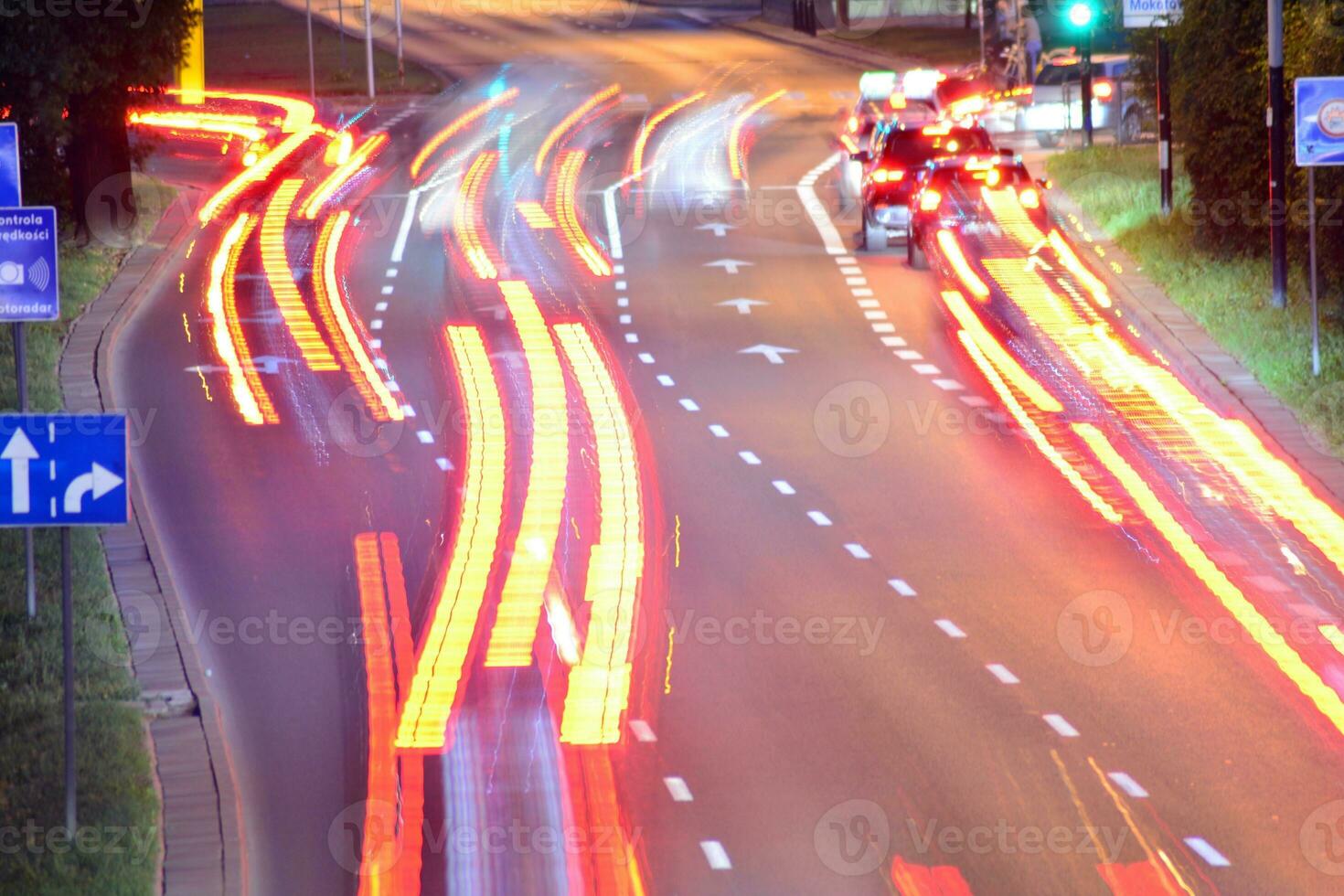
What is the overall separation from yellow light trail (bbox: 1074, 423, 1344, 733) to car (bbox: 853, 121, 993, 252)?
10.2m

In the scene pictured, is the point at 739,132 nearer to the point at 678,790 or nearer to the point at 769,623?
the point at 769,623

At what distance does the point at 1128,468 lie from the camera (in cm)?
1912

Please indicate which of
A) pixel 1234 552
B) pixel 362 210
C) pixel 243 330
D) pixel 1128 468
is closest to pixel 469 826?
pixel 1234 552

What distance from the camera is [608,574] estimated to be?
1633cm

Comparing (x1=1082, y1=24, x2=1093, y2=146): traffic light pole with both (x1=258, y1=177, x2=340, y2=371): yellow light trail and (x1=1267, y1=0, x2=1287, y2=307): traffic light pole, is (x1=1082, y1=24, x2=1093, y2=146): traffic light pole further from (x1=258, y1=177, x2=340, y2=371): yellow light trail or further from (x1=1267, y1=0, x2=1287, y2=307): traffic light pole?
(x1=1267, y1=0, x2=1287, y2=307): traffic light pole

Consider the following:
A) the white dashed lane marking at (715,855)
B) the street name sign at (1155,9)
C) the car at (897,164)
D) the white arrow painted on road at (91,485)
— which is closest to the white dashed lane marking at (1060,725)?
the white dashed lane marking at (715,855)

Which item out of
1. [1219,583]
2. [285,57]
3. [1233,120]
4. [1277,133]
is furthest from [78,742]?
[285,57]

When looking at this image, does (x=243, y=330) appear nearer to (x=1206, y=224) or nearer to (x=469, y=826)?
(x=1206, y=224)

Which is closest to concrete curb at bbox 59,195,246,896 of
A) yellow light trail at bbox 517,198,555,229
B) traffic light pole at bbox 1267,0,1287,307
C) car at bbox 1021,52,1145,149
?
yellow light trail at bbox 517,198,555,229

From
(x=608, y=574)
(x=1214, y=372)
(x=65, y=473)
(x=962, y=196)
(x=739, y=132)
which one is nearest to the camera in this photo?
(x=65, y=473)

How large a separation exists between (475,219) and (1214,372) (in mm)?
14375

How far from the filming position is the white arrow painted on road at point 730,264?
96.5 feet

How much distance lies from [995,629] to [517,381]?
8.85m

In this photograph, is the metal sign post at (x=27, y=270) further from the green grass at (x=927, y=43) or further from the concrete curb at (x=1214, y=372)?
the green grass at (x=927, y=43)
